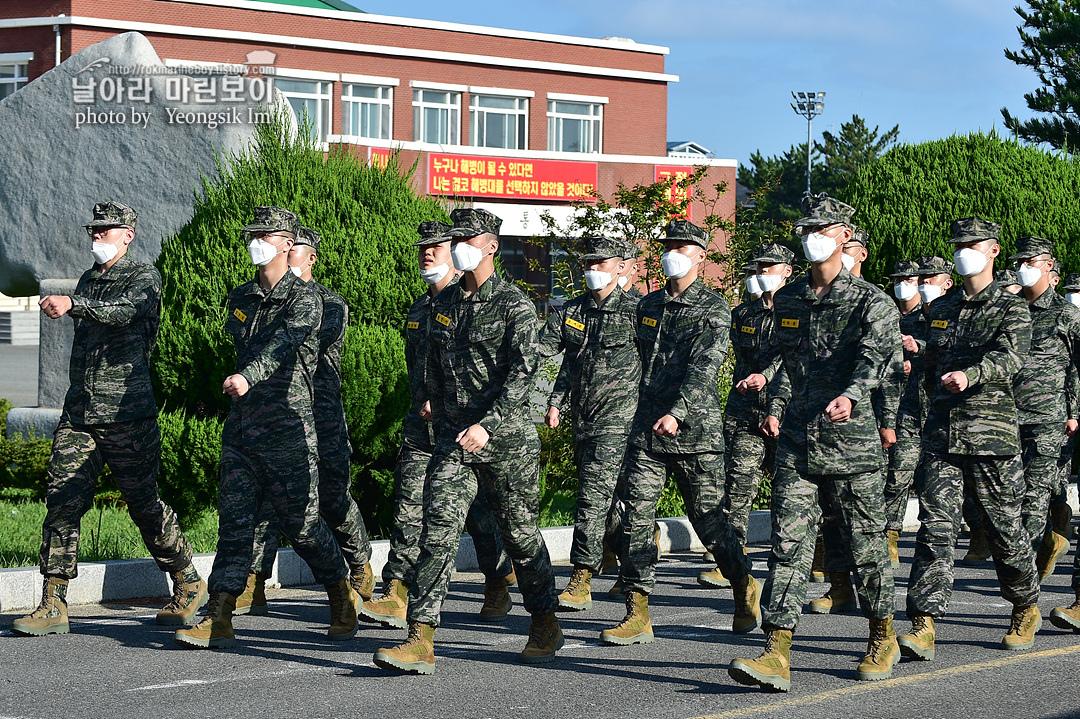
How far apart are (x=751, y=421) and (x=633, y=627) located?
7.84ft

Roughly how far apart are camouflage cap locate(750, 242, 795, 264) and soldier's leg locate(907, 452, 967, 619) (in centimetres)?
253

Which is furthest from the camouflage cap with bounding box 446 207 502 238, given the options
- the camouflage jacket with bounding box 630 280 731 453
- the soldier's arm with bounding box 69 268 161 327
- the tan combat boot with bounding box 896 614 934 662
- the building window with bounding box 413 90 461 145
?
the building window with bounding box 413 90 461 145

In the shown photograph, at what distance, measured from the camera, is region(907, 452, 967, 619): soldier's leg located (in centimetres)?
723

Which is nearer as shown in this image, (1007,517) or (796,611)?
(796,611)

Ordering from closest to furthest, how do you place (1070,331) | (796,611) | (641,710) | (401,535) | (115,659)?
(641,710) → (796,611) → (115,659) → (401,535) → (1070,331)

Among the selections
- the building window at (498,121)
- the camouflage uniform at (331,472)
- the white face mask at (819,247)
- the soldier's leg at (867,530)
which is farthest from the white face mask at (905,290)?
the building window at (498,121)

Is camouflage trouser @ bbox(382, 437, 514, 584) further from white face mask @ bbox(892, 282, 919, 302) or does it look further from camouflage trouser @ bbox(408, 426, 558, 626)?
white face mask @ bbox(892, 282, 919, 302)

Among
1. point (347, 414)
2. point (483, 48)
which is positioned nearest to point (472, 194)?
point (483, 48)

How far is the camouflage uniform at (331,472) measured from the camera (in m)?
8.37

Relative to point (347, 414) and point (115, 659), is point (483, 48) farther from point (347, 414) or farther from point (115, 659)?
point (115, 659)

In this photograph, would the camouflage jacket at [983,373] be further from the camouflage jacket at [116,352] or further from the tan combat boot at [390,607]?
the camouflage jacket at [116,352]

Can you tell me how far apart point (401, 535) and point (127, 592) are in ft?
6.46

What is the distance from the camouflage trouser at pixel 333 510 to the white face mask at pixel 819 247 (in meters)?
3.09

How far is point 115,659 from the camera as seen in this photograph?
707 cm
